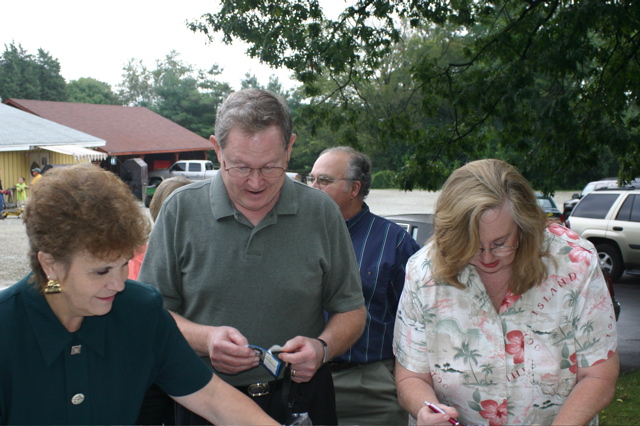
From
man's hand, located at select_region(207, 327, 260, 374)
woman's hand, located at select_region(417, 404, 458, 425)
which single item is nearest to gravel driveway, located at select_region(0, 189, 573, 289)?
man's hand, located at select_region(207, 327, 260, 374)

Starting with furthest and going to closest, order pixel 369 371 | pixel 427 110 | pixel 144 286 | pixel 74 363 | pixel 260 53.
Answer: pixel 427 110, pixel 260 53, pixel 369 371, pixel 144 286, pixel 74 363

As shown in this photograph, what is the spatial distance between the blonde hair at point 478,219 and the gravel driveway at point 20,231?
0.21 m

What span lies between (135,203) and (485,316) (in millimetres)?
1346

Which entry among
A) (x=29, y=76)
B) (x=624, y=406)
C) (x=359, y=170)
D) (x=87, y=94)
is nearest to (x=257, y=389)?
(x=359, y=170)

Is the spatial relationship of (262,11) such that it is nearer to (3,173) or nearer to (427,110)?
(427,110)

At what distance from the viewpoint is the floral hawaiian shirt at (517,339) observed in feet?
7.61

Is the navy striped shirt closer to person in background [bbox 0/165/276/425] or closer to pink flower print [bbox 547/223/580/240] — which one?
pink flower print [bbox 547/223/580/240]

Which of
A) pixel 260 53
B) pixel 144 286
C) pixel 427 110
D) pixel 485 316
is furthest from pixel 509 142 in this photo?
pixel 144 286

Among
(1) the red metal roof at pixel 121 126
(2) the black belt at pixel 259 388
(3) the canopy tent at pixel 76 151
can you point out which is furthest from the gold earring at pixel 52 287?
(1) the red metal roof at pixel 121 126

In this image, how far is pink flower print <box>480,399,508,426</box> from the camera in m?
2.34

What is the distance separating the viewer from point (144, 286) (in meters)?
2.12

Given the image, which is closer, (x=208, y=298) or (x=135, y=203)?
(x=135, y=203)

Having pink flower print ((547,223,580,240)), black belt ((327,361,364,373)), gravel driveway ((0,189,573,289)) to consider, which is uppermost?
pink flower print ((547,223,580,240))

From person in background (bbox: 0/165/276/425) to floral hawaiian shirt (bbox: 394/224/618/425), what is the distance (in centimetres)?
107
